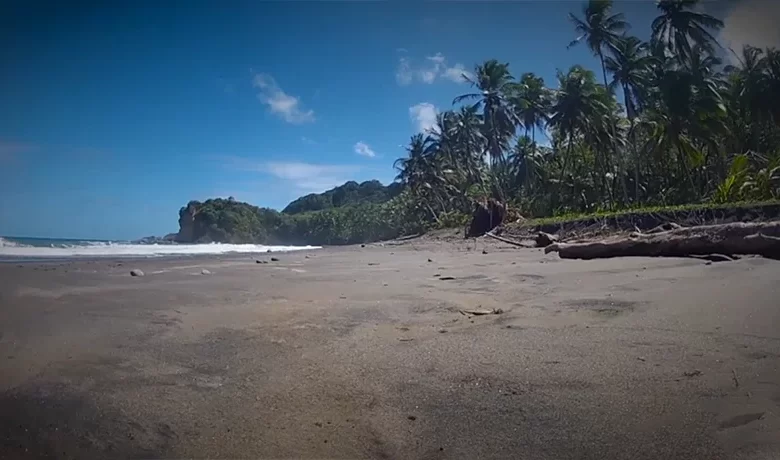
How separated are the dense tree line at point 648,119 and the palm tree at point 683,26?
5 centimetres

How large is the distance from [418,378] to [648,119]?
94.2 ft

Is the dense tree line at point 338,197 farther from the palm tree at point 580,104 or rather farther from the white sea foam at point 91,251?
the white sea foam at point 91,251

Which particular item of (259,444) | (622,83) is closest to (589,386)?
(259,444)

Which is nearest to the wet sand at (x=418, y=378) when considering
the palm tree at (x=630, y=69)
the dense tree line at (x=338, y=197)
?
the palm tree at (x=630, y=69)

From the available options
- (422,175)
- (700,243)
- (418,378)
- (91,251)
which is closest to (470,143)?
(422,175)

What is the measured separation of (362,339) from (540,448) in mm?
1322

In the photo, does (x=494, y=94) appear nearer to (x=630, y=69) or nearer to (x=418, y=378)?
(x=630, y=69)

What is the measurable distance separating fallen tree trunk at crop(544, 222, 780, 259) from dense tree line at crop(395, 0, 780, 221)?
11.7 meters

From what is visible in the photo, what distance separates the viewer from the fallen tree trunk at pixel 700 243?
4.46 m

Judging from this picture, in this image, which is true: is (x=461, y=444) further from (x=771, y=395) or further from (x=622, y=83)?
(x=622, y=83)

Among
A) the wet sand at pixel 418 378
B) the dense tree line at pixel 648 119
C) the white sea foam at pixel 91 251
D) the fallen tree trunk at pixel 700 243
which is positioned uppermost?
the dense tree line at pixel 648 119

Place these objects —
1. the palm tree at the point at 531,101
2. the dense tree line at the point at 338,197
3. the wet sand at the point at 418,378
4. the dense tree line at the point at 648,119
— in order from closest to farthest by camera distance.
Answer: the wet sand at the point at 418,378 < the dense tree line at the point at 648,119 < the palm tree at the point at 531,101 < the dense tree line at the point at 338,197

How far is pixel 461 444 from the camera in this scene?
62.9 inches

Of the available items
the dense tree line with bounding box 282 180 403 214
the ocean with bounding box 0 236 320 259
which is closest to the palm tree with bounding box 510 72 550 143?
the ocean with bounding box 0 236 320 259
